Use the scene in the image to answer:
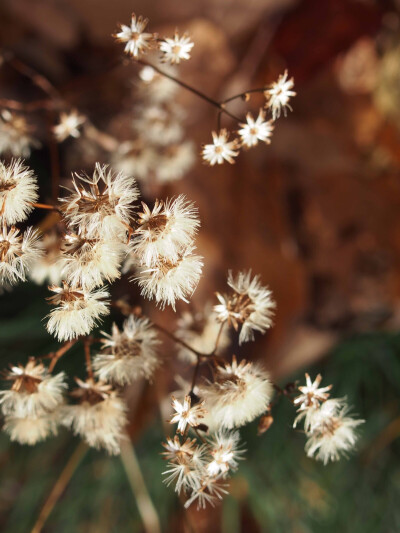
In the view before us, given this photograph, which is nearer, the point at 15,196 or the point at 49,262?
the point at 15,196

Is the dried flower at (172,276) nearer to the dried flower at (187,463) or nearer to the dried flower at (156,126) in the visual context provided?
the dried flower at (187,463)

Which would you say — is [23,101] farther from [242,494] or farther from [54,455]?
[242,494]

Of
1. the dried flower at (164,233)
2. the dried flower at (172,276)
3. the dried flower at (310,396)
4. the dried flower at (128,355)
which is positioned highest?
the dried flower at (164,233)

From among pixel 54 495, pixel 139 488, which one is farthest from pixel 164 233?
pixel 139 488

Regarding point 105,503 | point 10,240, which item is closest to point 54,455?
point 105,503

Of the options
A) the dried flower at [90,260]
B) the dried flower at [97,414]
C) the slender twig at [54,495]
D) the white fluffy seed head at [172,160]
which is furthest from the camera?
the white fluffy seed head at [172,160]

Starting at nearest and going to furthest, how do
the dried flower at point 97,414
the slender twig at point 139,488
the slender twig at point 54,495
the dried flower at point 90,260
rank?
the dried flower at point 90,260 → the dried flower at point 97,414 → the slender twig at point 54,495 → the slender twig at point 139,488

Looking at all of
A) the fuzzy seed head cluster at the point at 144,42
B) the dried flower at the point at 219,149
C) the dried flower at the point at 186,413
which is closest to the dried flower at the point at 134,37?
the fuzzy seed head cluster at the point at 144,42

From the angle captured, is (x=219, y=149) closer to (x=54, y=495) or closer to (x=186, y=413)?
(x=186, y=413)

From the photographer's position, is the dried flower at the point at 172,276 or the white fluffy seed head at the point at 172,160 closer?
the dried flower at the point at 172,276
